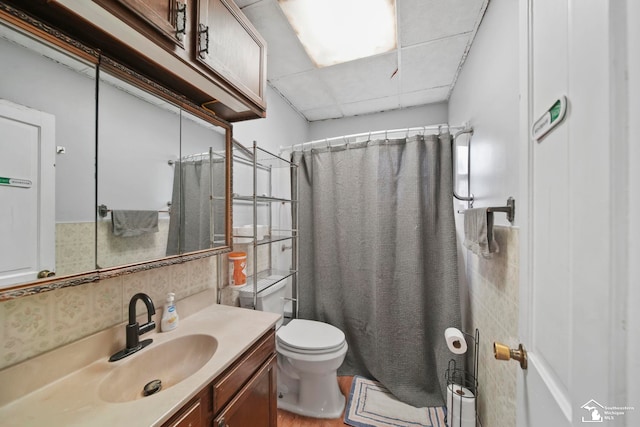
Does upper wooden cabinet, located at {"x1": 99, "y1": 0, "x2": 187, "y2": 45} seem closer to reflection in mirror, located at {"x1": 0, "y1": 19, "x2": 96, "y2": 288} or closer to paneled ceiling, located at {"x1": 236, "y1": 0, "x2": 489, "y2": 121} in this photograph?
reflection in mirror, located at {"x1": 0, "y1": 19, "x2": 96, "y2": 288}

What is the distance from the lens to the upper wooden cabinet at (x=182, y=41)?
65 centimetres

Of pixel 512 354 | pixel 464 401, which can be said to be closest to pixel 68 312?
pixel 512 354

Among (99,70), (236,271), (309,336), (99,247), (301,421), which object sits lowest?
(301,421)

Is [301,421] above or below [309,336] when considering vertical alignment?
below

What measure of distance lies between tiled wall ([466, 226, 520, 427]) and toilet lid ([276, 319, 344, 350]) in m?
→ 0.82

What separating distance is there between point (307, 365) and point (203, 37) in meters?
1.74

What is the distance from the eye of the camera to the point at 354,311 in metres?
1.89

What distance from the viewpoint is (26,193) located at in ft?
2.11

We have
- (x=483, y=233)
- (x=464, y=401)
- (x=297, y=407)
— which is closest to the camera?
(x=483, y=233)

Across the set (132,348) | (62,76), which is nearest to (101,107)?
(62,76)

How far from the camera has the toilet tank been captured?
4.82 feet

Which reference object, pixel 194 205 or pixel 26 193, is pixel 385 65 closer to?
pixel 194 205

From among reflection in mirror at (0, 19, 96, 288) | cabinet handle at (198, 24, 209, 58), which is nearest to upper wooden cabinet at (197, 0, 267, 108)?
cabinet handle at (198, 24, 209, 58)

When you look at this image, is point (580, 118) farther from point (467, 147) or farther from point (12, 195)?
point (467, 147)
